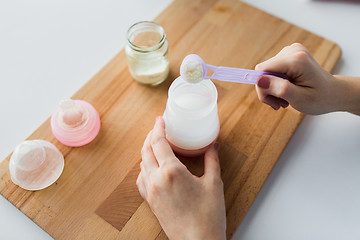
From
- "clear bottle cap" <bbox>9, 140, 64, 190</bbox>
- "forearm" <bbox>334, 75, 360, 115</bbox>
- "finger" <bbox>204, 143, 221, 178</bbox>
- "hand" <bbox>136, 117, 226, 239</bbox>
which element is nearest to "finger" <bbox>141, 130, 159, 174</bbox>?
"hand" <bbox>136, 117, 226, 239</bbox>

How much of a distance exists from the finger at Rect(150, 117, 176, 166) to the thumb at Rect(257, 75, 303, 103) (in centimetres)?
21

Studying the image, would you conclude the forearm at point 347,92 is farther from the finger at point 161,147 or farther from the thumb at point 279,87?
the finger at point 161,147

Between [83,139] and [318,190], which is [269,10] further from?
[83,139]

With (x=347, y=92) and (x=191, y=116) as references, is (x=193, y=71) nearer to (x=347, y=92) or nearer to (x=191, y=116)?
(x=191, y=116)

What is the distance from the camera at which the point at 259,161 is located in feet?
2.66

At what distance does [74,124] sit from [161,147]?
9.4 inches

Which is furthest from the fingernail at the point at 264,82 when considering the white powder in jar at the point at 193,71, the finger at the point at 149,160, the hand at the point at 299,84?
the finger at the point at 149,160

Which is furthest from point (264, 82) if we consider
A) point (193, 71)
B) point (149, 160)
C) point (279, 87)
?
point (149, 160)

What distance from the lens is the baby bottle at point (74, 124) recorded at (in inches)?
31.2

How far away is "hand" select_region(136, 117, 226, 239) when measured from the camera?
25.7 inches

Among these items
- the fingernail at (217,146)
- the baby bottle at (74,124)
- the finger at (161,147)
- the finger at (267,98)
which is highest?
the finger at (267,98)

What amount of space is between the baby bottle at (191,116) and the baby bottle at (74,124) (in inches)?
7.3

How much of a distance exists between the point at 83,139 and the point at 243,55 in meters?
0.47

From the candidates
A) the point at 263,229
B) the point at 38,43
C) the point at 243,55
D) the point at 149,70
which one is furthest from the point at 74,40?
the point at 263,229
